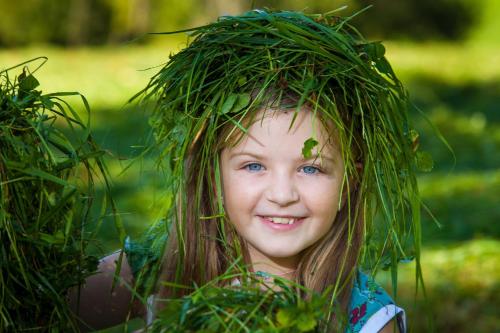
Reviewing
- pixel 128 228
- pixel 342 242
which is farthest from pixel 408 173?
pixel 128 228

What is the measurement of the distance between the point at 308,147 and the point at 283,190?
0.52ft

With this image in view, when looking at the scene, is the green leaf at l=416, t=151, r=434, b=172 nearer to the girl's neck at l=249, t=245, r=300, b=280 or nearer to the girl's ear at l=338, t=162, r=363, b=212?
the girl's ear at l=338, t=162, r=363, b=212

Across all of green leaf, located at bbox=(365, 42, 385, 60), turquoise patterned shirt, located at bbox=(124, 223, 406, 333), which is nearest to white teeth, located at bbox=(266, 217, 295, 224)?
turquoise patterned shirt, located at bbox=(124, 223, 406, 333)

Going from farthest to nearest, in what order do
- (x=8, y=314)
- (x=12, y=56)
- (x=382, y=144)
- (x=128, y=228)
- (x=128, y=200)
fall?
(x=12, y=56) < (x=128, y=200) < (x=128, y=228) < (x=382, y=144) < (x=8, y=314)

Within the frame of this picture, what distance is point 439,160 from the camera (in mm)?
8852

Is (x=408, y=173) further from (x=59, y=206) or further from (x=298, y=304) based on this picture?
(x=59, y=206)

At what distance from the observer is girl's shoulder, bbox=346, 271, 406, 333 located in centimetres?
291

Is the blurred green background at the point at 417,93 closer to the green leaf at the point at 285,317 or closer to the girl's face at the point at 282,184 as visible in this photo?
the girl's face at the point at 282,184

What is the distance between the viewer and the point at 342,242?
2.93m

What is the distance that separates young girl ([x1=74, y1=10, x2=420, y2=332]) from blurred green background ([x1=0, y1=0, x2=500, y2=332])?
14 centimetres

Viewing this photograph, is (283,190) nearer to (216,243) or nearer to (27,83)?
(216,243)

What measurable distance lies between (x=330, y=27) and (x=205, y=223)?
2.29 feet

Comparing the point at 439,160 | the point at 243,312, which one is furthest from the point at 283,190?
the point at 439,160

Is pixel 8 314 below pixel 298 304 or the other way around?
below
